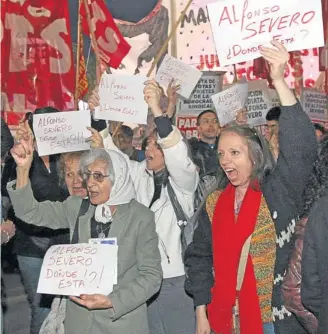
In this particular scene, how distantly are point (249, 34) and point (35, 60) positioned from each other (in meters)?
5.18

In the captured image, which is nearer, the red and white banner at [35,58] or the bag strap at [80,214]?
the bag strap at [80,214]

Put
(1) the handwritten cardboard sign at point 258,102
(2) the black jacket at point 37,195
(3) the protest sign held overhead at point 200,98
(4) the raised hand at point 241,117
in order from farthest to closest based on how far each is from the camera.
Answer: (3) the protest sign held overhead at point 200,98 < (1) the handwritten cardboard sign at point 258,102 < (4) the raised hand at point 241,117 < (2) the black jacket at point 37,195

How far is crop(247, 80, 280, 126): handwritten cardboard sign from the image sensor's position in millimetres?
9352

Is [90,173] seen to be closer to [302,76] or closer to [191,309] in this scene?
[191,309]

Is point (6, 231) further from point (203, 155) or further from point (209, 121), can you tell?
point (209, 121)

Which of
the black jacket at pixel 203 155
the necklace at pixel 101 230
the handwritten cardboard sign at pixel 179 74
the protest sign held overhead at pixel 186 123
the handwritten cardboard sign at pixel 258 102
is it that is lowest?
the necklace at pixel 101 230

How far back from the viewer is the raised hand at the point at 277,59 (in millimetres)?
3566

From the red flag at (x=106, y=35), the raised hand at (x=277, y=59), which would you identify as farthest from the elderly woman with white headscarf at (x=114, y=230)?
the red flag at (x=106, y=35)

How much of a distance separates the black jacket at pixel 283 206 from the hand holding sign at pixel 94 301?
22.3 inches

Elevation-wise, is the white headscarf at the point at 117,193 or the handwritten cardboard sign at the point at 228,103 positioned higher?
the handwritten cardboard sign at the point at 228,103

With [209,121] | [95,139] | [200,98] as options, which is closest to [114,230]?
[95,139]

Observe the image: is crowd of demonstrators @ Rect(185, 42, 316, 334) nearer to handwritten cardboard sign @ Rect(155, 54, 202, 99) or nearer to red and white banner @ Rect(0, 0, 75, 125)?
handwritten cardboard sign @ Rect(155, 54, 202, 99)

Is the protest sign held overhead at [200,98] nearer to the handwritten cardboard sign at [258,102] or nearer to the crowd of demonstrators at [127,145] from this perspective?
the handwritten cardboard sign at [258,102]

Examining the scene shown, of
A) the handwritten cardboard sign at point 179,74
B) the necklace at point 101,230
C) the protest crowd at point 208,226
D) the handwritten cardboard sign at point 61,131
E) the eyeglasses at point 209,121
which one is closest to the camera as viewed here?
the protest crowd at point 208,226
